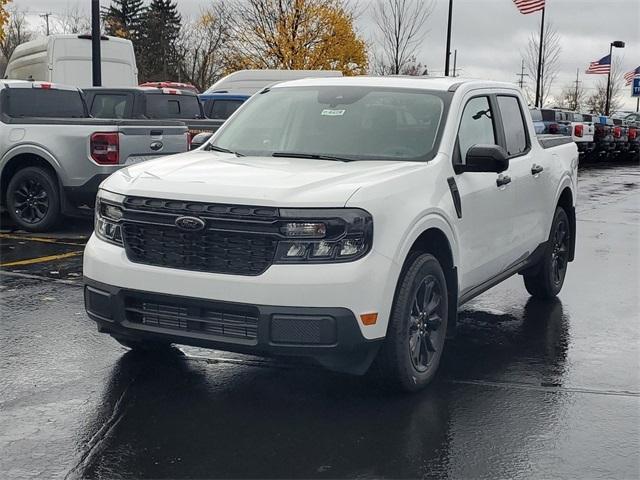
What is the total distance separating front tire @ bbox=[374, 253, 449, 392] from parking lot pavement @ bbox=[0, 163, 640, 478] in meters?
0.15

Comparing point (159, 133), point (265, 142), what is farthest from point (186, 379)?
point (159, 133)

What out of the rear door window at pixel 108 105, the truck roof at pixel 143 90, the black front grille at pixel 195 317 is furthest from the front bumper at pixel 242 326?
the rear door window at pixel 108 105

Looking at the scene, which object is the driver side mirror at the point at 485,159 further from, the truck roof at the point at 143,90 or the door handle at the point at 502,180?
the truck roof at the point at 143,90

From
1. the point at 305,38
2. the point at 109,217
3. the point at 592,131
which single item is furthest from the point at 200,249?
the point at 305,38

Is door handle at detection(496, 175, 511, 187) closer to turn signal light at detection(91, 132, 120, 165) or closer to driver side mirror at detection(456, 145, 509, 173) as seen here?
driver side mirror at detection(456, 145, 509, 173)

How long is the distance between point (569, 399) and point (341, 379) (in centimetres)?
131

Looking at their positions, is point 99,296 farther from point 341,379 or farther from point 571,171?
point 571,171

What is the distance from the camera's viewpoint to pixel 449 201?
207 inches

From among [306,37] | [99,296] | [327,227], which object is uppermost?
[306,37]

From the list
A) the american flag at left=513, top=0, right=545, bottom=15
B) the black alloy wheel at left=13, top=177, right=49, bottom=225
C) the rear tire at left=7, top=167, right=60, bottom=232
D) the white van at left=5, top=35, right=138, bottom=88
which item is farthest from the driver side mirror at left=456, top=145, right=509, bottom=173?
the american flag at left=513, top=0, right=545, bottom=15

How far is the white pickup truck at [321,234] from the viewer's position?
4422 mm

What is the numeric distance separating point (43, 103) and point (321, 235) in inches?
334

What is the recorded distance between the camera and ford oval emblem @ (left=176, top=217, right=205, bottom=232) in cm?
454

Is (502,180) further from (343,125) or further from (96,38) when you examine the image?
(96,38)
